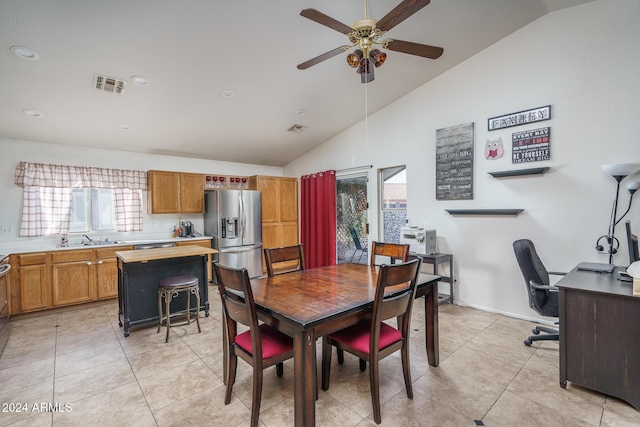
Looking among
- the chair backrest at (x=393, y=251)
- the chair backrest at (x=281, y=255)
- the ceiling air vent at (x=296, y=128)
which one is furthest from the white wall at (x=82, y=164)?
the chair backrest at (x=393, y=251)

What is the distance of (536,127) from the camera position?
317 cm

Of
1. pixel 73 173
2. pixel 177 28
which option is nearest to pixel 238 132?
pixel 177 28

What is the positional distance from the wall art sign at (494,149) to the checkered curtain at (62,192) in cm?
503

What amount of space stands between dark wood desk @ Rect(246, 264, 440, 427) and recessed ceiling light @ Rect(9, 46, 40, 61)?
8.84ft

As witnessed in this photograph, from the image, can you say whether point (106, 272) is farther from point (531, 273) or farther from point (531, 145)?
point (531, 145)

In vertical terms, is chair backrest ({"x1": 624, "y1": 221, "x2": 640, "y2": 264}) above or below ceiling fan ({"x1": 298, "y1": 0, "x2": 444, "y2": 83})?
below

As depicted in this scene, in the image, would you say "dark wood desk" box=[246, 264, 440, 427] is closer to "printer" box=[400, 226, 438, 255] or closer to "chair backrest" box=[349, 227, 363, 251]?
"printer" box=[400, 226, 438, 255]

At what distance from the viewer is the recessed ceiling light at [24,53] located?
239cm

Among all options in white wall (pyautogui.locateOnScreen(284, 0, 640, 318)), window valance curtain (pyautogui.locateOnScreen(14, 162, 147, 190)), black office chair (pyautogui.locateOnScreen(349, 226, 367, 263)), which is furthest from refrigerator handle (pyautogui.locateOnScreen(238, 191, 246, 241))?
white wall (pyautogui.locateOnScreen(284, 0, 640, 318))

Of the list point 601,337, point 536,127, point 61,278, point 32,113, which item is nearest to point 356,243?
point 536,127

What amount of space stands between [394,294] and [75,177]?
4.76 m

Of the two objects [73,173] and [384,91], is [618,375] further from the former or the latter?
[73,173]

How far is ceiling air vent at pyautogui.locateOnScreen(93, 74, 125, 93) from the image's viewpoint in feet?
9.51

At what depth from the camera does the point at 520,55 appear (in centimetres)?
324
